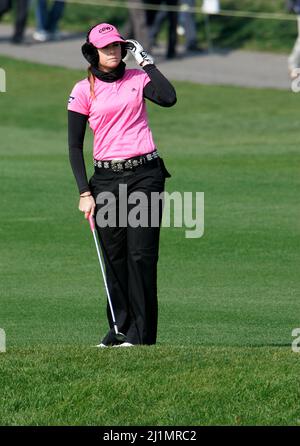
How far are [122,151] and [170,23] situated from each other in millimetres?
18471

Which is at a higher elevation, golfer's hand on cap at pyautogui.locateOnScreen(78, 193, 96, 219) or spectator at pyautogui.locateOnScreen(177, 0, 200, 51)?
golfer's hand on cap at pyautogui.locateOnScreen(78, 193, 96, 219)

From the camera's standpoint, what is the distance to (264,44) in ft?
100

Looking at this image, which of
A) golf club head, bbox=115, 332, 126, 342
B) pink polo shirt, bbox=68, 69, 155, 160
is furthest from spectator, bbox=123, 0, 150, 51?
golf club head, bbox=115, 332, 126, 342

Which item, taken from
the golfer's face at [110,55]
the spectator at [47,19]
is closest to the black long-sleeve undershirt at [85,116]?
the golfer's face at [110,55]

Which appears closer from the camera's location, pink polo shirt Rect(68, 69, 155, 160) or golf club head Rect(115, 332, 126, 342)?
pink polo shirt Rect(68, 69, 155, 160)

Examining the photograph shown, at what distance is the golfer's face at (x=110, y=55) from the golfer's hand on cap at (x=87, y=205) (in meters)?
0.91

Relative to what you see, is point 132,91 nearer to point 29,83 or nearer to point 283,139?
point 283,139

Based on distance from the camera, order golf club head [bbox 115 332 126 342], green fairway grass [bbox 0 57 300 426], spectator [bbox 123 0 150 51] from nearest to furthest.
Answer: green fairway grass [bbox 0 57 300 426]
golf club head [bbox 115 332 126 342]
spectator [bbox 123 0 150 51]

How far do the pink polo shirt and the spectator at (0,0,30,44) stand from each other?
17935mm

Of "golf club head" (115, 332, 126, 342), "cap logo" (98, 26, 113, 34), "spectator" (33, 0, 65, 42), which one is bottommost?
"spectator" (33, 0, 65, 42)

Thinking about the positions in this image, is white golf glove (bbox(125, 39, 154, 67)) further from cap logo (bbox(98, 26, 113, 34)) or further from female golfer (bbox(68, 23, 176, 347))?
cap logo (bbox(98, 26, 113, 34))

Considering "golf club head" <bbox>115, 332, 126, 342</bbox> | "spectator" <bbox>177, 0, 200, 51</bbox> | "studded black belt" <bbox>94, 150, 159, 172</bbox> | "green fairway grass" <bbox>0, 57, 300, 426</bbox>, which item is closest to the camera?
"green fairway grass" <bbox>0, 57, 300, 426</bbox>

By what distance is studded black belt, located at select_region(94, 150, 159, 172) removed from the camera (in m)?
10.1

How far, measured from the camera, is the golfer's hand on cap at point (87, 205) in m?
10.1
